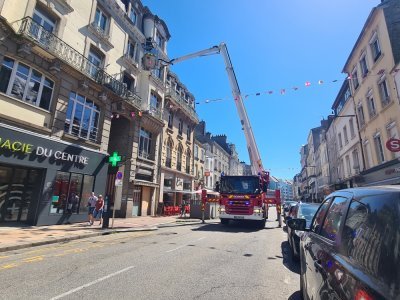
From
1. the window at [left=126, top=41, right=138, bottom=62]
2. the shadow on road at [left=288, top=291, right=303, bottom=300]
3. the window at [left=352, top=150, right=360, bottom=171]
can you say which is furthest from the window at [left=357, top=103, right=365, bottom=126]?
the shadow on road at [left=288, top=291, right=303, bottom=300]

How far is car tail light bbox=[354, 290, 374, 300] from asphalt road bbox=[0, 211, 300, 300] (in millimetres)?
3330

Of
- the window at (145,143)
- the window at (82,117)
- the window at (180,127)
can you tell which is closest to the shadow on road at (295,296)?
the window at (82,117)

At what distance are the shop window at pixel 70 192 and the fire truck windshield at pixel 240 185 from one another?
8378mm

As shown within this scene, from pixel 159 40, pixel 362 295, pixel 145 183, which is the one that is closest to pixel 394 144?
pixel 362 295

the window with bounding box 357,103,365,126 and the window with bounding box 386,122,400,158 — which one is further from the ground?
the window with bounding box 357,103,365,126

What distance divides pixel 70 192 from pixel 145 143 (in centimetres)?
990

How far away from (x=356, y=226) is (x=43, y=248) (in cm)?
941

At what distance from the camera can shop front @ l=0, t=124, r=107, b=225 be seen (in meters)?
12.4

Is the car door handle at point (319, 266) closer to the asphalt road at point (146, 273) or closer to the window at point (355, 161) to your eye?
the asphalt road at point (146, 273)

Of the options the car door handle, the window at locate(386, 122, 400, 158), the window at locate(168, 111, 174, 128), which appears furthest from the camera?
the window at locate(168, 111, 174, 128)

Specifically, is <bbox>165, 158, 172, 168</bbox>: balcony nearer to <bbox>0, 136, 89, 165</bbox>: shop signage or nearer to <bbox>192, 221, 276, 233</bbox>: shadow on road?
<bbox>192, 221, 276, 233</bbox>: shadow on road

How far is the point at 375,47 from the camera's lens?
1934cm

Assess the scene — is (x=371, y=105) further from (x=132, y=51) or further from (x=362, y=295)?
(x=362, y=295)

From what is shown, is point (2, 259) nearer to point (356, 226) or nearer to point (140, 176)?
point (356, 226)
